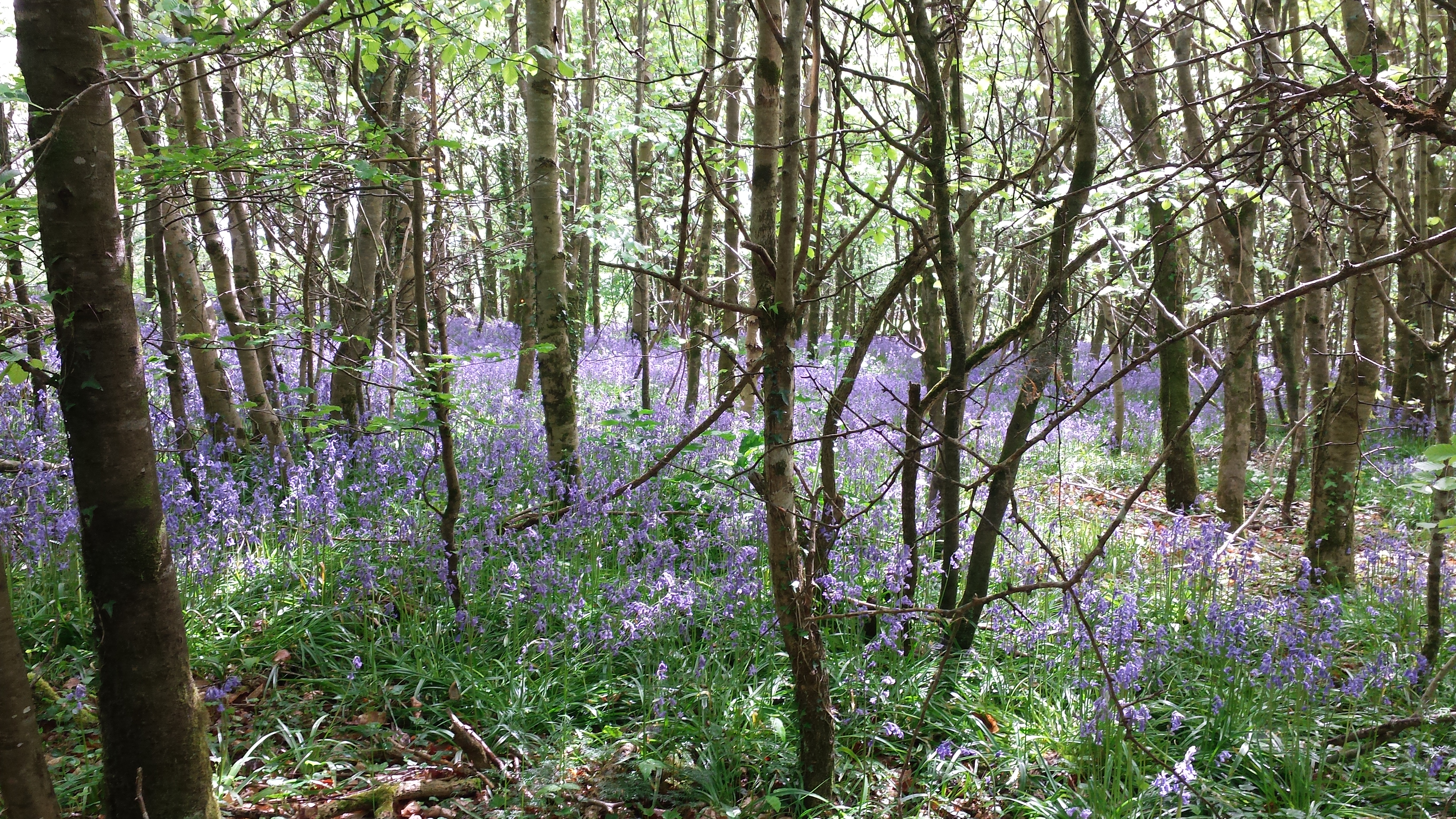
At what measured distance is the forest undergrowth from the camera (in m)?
2.83

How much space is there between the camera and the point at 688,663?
141 inches

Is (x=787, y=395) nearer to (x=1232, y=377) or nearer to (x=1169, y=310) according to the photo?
(x=1169, y=310)

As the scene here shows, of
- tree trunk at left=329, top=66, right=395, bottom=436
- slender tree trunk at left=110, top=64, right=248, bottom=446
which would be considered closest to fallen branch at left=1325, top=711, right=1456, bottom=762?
slender tree trunk at left=110, top=64, right=248, bottom=446

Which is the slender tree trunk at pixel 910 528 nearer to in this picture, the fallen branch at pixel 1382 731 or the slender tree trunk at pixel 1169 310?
the fallen branch at pixel 1382 731

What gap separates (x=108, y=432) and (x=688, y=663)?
2445mm

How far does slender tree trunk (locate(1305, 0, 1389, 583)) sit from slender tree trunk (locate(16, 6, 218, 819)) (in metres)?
4.89

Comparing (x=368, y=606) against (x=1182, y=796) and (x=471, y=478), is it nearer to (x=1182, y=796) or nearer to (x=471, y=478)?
(x=471, y=478)

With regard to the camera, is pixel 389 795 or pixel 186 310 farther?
pixel 186 310

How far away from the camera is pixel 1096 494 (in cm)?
793

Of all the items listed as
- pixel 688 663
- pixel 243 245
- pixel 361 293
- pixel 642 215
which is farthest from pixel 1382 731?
pixel 642 215

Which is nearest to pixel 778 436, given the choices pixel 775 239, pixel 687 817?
pixel 775 239

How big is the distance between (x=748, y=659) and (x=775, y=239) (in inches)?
79.7

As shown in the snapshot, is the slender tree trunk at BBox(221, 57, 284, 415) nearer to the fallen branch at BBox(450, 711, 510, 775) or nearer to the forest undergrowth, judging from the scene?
the forest undergrowth

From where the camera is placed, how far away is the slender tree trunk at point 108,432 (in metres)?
1.80
